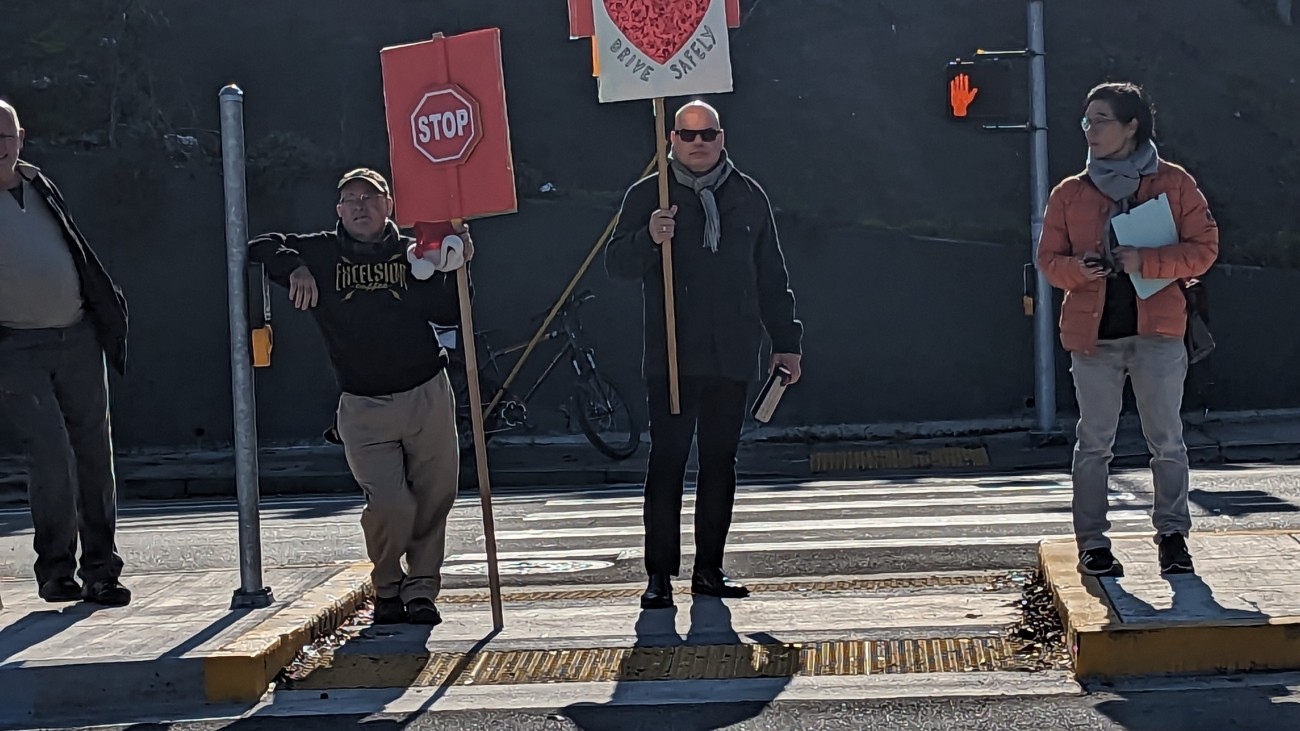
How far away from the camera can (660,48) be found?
20.6 feet

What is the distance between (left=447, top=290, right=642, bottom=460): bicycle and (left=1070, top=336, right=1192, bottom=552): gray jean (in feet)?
28.7

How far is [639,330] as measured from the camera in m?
17.2

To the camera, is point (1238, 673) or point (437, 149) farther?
point (437, 149)

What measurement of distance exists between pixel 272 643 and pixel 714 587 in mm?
1827

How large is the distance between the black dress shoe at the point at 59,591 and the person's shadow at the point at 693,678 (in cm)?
218

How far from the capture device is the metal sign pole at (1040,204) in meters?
15.0

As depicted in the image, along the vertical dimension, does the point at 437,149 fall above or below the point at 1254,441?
above

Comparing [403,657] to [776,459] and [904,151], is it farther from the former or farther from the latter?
[904,151]

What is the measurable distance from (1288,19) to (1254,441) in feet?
27.8

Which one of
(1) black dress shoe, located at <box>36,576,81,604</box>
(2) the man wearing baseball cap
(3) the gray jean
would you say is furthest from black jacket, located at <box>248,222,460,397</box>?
(3) the gray jean

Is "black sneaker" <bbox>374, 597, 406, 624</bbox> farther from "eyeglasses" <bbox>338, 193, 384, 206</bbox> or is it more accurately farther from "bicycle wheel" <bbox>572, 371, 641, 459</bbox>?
"bicycle wheel" <bbox>572, 371, 641, 459</bbox>

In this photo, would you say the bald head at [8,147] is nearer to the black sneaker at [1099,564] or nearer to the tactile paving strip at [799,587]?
the tactile paving strip at [799,587]

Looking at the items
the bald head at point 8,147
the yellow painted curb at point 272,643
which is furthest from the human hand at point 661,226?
the bald head at point 8,147

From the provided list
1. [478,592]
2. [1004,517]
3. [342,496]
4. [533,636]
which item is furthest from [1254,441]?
[533,636]
